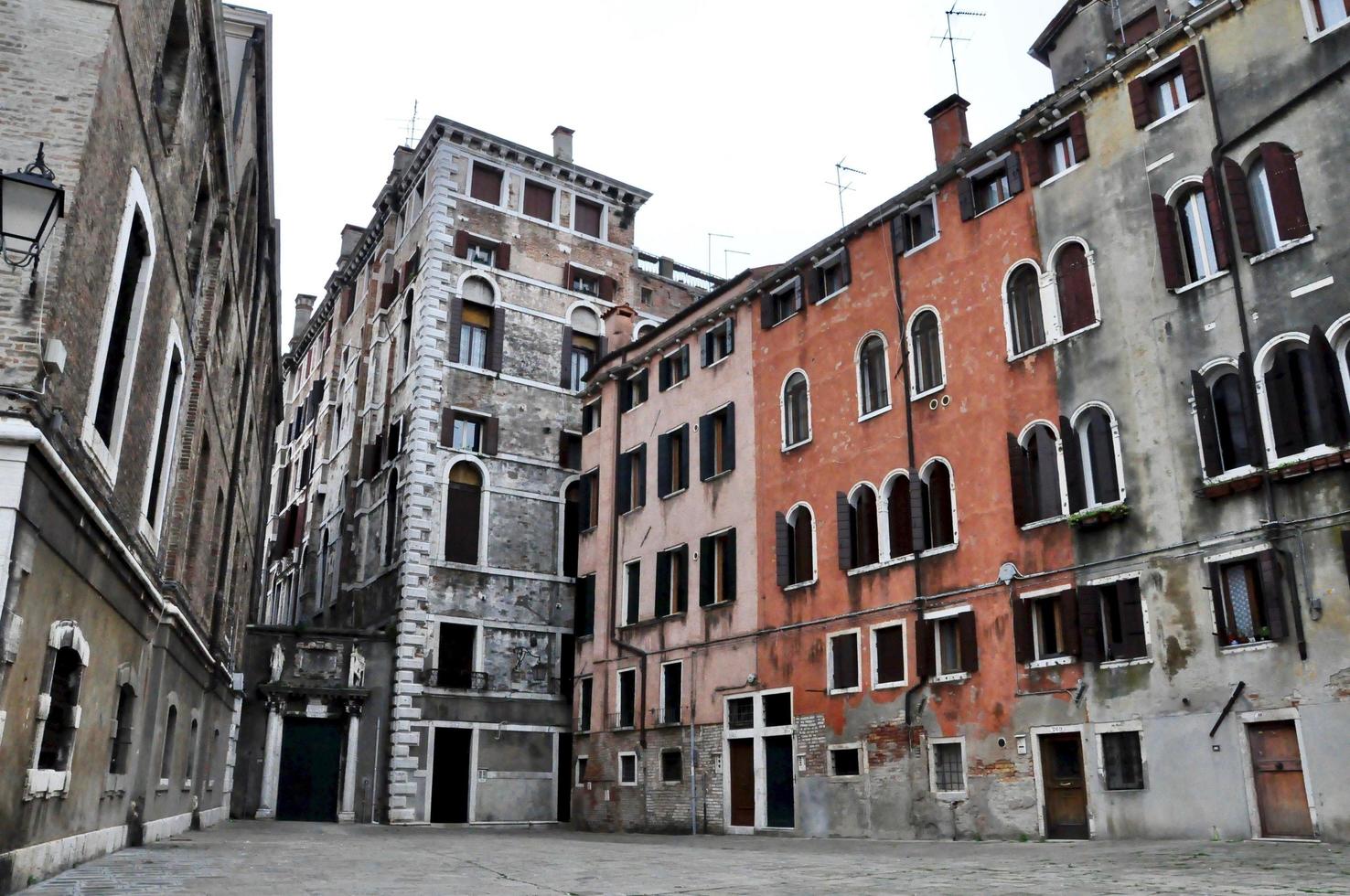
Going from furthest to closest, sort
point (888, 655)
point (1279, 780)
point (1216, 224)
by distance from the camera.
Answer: point (888, 655) → point (1216, 224) → point (1279, 780)

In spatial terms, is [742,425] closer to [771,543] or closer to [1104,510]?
[771,543]

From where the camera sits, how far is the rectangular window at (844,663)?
20.2 metres

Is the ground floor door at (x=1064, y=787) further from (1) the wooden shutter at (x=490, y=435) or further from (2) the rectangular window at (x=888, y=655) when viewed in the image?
(1) the wooden shutter at (x=490, y=435)

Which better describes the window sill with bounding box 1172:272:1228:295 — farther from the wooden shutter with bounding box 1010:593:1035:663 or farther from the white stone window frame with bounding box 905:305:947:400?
the wooden shutter with bounding box 1010:593:1035:663

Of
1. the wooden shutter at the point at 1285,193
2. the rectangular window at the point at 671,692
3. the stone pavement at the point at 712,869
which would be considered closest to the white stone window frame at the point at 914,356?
the wooden shutter at the point at 1285,193

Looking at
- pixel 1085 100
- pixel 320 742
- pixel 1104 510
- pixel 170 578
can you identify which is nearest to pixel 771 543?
pixel 1104 510

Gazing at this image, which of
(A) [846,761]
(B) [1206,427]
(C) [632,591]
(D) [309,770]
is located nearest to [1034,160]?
(B) [1206,427]

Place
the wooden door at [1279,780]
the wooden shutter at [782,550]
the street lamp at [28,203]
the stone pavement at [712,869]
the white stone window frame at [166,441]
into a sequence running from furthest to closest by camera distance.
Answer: the wooden shutter at [782,550]
the wooden door at [1279,780]
the white stone window frame at [166,441]
the stone pavement at [712,869]
the street lamp at [28,203]

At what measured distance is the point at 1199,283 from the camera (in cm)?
1588

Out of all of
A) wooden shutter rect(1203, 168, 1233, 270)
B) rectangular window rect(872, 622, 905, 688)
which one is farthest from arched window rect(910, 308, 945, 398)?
wooden shutter rect(1203, 168, 1233, 270)

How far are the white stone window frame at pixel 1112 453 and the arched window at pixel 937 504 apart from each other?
2.61 meters

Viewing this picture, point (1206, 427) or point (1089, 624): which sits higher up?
point (1206, 427)

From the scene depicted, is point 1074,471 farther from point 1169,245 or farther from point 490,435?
point 490,435

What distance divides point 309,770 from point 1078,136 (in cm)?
2378
